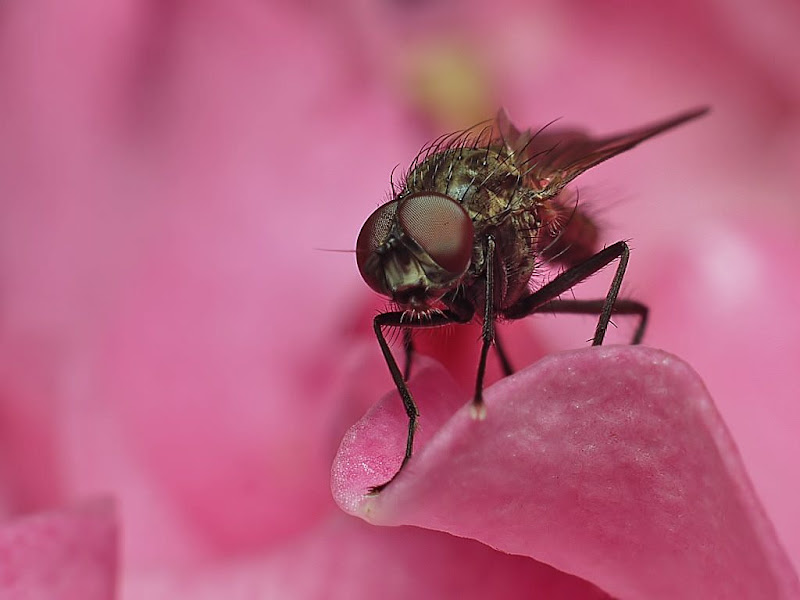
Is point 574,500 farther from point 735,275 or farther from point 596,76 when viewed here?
point 596,76

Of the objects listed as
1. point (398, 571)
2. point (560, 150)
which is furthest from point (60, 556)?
point (560, 150)

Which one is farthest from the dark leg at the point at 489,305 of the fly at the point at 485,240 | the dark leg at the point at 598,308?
the dark leg at the point at 598,308

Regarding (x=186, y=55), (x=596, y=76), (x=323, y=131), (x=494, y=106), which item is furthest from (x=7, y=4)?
(x=596, y=76)

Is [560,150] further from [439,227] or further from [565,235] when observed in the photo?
[439,227]

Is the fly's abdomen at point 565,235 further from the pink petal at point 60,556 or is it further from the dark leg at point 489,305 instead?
the pink petal at point 60,556

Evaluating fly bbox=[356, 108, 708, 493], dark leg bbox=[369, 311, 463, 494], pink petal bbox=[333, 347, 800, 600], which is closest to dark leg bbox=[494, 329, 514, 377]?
fly bbox=[356, 108, 708, 493]

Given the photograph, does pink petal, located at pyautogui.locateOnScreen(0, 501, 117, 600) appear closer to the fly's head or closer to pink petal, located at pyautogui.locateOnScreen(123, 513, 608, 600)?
pink petal, located at pyautogui.locateOnScreen(123, 513, 608, 600)
